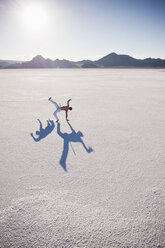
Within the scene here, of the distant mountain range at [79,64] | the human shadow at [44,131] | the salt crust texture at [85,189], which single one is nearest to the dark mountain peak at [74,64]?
the distant mountain range at [79,64]

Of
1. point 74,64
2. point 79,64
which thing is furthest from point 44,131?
point 79,64

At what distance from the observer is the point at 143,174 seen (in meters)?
3.88

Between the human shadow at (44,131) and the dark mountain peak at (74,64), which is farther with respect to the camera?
the dark mountain peak at (74,64)

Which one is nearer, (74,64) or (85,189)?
(85,189)

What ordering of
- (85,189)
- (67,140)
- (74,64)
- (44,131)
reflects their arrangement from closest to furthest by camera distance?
(85,189)
(67,140)
(44,131)
(74,64)

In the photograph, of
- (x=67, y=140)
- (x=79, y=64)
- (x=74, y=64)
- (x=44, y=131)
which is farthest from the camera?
(x=79, y=64)

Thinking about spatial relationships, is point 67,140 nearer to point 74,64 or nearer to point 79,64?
point 74,64

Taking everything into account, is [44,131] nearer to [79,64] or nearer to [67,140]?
[67,140]

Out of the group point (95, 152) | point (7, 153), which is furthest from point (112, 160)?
point (7, 153)

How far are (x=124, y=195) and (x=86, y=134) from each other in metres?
3.08

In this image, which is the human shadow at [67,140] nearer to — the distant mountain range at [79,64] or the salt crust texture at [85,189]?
the salt crust texture at [85,189]

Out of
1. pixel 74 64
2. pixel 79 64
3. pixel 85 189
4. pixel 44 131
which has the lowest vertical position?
Answer: pixel 85 189

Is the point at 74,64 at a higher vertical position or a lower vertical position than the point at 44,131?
higher

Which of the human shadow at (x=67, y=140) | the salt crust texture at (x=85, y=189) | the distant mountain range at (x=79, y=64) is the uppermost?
the distant mountain range at (x=79, y=64)
